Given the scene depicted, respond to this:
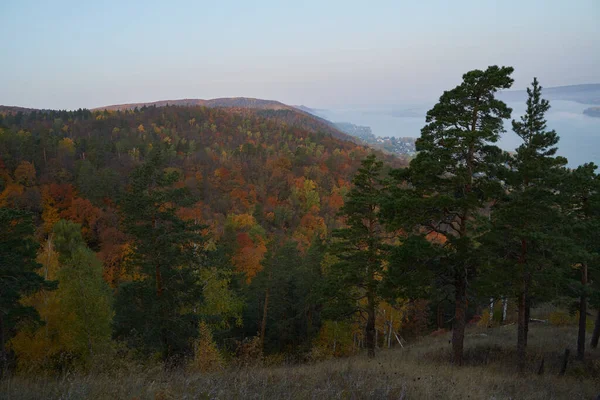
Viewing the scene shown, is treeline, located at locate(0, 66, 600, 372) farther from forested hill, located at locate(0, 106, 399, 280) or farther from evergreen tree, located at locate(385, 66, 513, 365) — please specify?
forested hill, located at locate(0, 106, 399, 280)

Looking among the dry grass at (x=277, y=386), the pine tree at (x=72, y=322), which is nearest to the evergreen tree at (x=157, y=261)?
the pine tree at (x=72, y=322)

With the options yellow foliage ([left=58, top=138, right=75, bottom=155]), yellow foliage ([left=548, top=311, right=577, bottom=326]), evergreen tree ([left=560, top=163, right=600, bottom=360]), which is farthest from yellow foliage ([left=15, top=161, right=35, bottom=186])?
yellow foliage ([left=548, top=311, right=577, bottom=326])

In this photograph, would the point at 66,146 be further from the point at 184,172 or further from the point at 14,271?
the point at 14,271

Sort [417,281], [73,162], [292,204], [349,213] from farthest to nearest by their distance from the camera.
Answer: [292,204]
[73,162]
[349,213]
[417,281]

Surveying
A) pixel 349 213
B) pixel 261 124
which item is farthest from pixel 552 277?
pixel 261 124

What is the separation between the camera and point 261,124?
174 m

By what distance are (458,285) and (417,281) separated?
5.32 ft

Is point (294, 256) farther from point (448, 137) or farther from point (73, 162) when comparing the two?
point (73, 162)

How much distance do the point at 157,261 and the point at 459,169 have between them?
10767 mm

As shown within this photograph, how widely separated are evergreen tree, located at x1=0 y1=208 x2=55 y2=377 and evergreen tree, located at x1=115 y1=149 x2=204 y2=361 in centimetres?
298

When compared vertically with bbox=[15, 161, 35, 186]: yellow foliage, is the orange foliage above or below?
below

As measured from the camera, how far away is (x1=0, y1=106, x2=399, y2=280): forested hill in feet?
185

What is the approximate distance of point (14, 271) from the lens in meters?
12.1

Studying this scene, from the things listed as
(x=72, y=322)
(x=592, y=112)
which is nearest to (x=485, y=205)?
(x=72, y=322)
